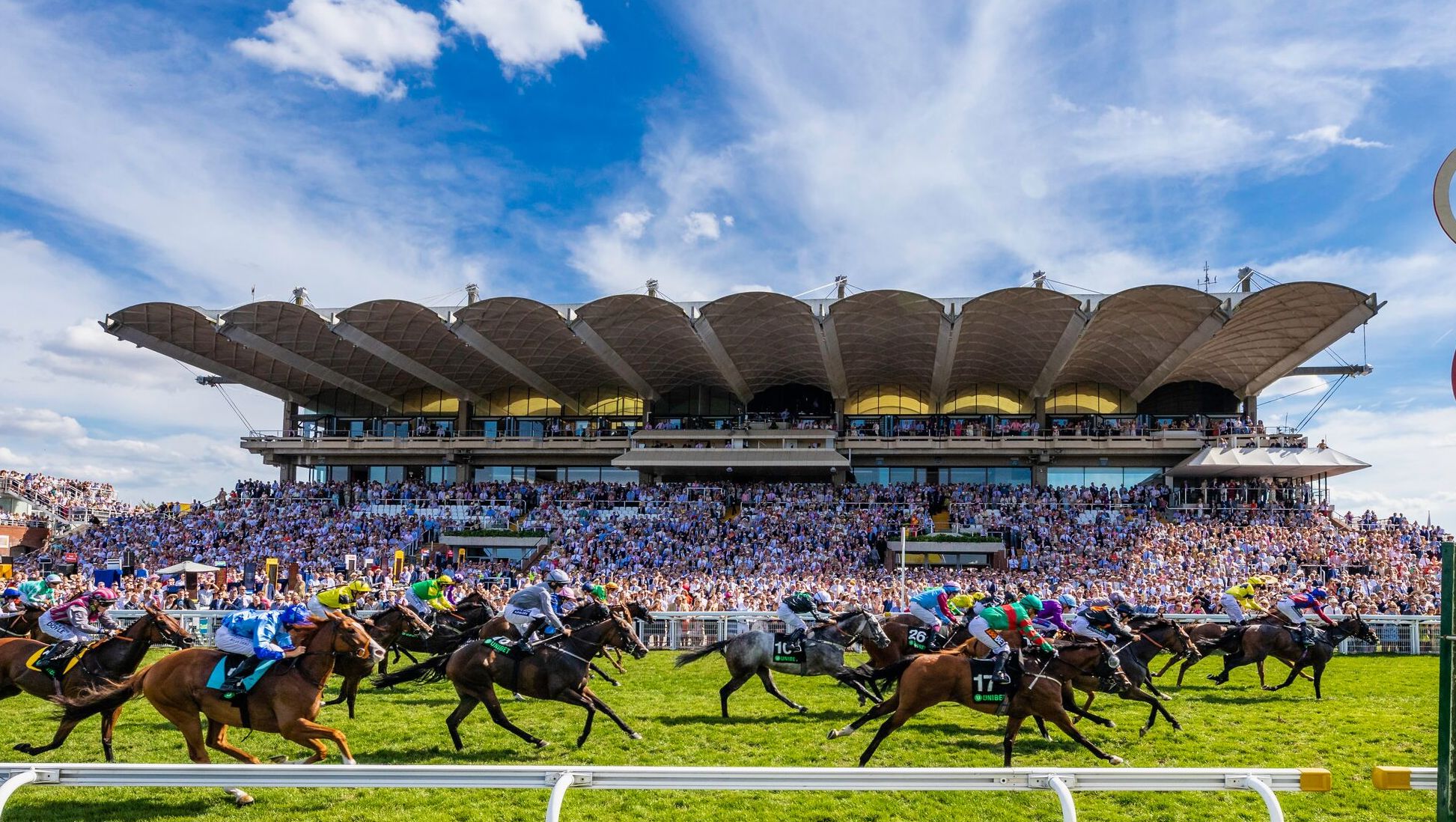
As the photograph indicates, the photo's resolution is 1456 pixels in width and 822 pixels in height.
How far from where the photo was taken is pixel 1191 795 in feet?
25.5

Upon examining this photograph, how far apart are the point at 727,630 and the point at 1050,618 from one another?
937cm

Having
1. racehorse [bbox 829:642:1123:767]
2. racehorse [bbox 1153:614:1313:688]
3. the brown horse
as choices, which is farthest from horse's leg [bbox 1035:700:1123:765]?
the brown horse

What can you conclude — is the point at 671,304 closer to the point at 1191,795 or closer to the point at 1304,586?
the point at 1304,586

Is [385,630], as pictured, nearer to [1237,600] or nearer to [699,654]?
[699,654]

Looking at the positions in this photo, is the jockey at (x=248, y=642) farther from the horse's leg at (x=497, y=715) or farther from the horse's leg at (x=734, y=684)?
the horse's leg at (x=734, y=684)

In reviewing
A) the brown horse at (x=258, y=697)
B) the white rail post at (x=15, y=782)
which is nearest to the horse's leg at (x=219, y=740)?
the brown horse at (x=258, y=697)

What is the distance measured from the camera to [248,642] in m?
7.88

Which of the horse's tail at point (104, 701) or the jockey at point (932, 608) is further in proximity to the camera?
the jockey at point (932, 608)

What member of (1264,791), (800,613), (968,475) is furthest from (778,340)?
(1264,791)

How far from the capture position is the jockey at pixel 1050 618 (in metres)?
10.4

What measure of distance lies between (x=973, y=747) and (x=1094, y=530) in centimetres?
2405

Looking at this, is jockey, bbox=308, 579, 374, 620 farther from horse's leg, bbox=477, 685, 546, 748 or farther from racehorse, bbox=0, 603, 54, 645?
horse's leg, bbox=477, 685, 546, 748

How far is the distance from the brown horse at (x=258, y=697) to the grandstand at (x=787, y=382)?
24438mm

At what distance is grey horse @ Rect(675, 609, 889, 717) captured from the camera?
1143 cm
